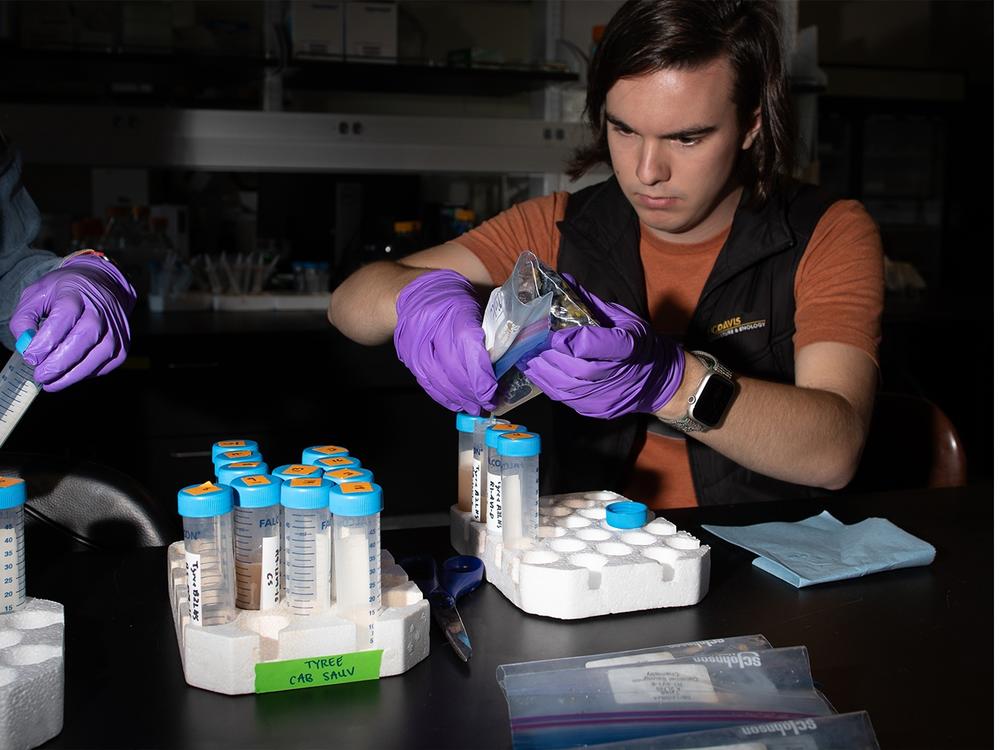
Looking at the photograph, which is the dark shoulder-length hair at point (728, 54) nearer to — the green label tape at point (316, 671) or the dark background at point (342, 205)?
the green label tape at point (316, 671)

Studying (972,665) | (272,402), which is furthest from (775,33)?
(272,402)

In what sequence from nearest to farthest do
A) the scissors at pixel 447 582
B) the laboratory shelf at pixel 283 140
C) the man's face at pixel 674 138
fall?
the scissors at pixel 447 582 < the man's face at pixel 674 138 < the laboratory shelf at pixel 283 140

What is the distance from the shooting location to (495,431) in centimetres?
119

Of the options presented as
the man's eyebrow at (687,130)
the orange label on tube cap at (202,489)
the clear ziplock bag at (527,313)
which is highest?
the man's eyebrow at (687,130)

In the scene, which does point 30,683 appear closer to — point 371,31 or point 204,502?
point 204,502

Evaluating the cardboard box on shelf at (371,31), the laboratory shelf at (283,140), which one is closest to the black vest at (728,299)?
the laboratory shelf at (283,140)

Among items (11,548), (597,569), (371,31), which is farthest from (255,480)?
(371,31)

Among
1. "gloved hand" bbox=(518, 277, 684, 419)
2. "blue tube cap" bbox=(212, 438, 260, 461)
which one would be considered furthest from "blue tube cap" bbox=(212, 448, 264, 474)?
"gloved hand" bbox=(518, 277, 684, 419)

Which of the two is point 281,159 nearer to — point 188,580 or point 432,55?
point 432,55

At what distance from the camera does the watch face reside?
1.36 metres

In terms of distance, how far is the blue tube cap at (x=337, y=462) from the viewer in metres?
1.11

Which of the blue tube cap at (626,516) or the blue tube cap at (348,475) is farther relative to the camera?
the blue tube cap at (626,516)

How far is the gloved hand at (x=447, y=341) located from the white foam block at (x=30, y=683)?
0.50 metres

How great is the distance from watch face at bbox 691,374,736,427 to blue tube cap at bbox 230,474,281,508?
0.61 meters
